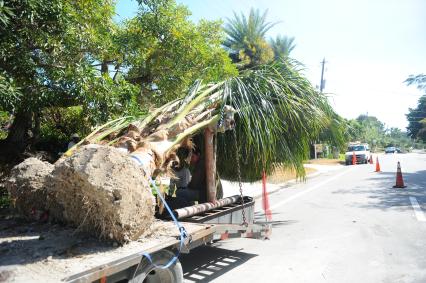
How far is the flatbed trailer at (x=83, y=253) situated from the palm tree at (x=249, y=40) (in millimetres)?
25804

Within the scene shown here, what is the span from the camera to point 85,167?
322 cm

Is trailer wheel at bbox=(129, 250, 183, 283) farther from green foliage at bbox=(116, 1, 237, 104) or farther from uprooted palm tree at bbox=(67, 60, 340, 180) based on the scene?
green foliage at bbox=(116, 1, 237, 104)

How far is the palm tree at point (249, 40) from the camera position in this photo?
29.9 m

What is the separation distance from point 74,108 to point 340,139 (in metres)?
6.28

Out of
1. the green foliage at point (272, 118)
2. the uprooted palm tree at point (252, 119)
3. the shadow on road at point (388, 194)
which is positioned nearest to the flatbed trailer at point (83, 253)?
the uprooted palm tree at point (252, 119)

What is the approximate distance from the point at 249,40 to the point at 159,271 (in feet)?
95.0

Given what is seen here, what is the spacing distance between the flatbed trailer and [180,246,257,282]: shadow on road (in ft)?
2.80

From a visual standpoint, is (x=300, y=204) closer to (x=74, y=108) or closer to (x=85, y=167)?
(x=74, y=108)

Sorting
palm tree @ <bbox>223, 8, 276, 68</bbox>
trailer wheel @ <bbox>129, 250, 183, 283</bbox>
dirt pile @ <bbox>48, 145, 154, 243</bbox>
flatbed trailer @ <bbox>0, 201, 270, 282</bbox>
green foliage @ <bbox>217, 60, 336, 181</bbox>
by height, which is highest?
palm tree @ <bbox>223, 8, 276, 68</bbox>

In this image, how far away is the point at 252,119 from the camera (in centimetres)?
598

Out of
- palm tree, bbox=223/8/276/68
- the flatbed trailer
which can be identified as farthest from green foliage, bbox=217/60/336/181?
palm tree, bbox=223/8/276/68

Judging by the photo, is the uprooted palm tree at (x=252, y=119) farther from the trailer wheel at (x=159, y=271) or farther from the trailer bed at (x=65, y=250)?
the trailer wheel at (x=159, y=271)

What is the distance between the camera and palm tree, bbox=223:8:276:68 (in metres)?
29.9

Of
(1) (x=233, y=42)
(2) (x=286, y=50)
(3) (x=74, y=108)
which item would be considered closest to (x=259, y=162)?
(3) (x=74, y=108)
